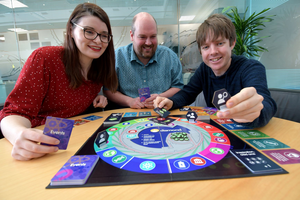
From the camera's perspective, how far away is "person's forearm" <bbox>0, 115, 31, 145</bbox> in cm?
69

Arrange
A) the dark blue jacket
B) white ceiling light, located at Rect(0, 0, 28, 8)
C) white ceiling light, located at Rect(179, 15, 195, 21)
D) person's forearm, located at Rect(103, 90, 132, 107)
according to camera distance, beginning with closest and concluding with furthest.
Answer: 1. the dark blue jacket
2. person's forearm, located at Rect(103, 90, 132, 107)
3. white ceiling light, located at Rect(0, 0, 28, 8)
4. white ceiling light, located at Rect(179, 15, 195, 21)

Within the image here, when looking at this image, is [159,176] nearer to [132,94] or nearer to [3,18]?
[132,94]

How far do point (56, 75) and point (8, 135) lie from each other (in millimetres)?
568

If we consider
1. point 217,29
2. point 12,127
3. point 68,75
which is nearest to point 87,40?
point 68,75

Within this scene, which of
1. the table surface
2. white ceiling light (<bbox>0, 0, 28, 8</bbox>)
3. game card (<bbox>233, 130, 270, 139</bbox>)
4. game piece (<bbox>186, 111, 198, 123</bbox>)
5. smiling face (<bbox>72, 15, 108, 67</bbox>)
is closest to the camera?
the table surface

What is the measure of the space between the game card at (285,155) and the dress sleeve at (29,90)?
47.8 inches

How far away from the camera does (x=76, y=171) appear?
47 cm

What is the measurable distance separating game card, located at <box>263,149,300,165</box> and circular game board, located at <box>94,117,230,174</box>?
14 centimetres

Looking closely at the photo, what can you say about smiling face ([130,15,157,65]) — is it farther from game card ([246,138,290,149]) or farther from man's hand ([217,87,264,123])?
game card ([246,138,290,149])

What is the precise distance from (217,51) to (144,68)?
3.23 ft

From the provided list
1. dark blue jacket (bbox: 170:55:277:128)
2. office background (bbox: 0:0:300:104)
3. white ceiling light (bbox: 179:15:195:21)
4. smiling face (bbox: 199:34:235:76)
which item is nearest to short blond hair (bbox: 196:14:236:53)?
smiling face (bbox: 199:34:235:76)

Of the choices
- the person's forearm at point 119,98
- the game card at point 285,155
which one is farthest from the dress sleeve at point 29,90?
the game card at point 285,155

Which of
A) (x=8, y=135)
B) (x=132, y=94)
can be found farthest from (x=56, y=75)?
(x=132, y=94)

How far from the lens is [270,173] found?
0.45 meters
